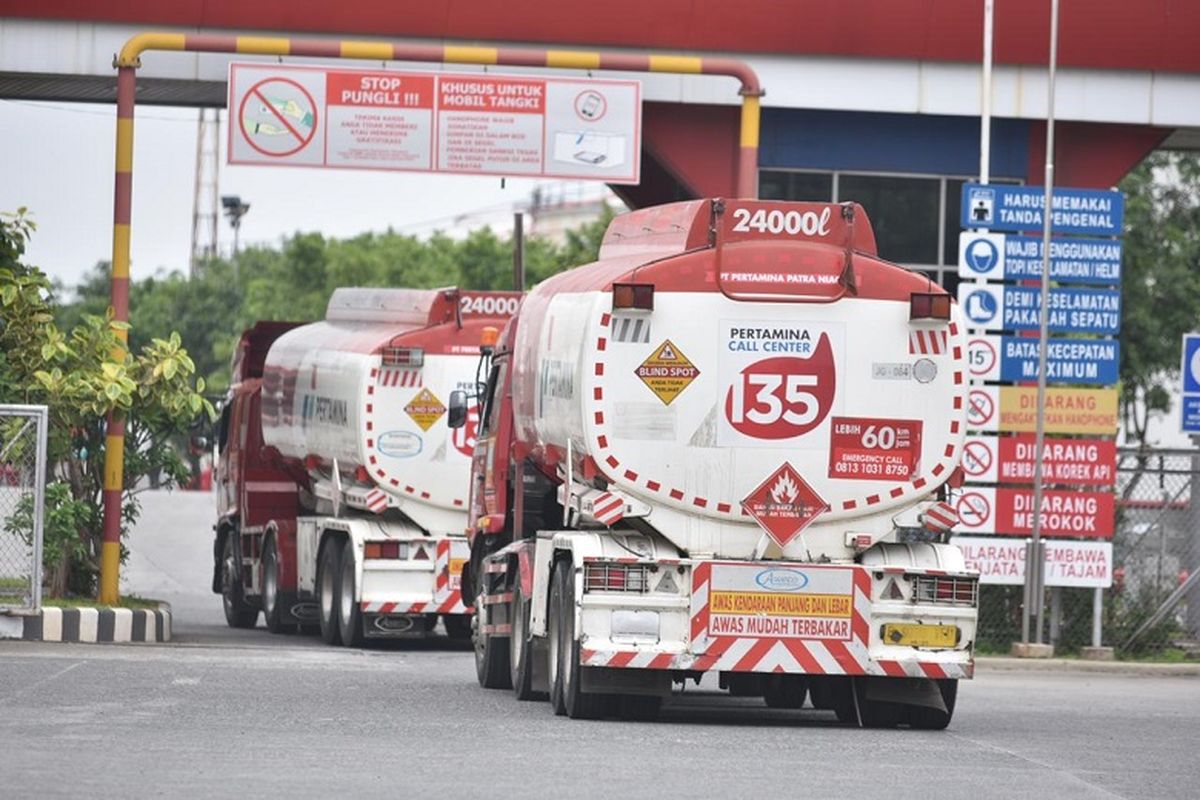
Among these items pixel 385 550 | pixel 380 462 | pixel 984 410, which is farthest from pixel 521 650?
pixel 984 410

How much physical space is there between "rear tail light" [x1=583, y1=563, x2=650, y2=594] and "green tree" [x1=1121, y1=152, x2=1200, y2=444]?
39357 mm

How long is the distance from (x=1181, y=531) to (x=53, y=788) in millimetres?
18243

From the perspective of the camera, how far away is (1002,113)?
2869cm

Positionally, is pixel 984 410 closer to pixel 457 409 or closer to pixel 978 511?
pixel 978 511

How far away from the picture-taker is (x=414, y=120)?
25.1m

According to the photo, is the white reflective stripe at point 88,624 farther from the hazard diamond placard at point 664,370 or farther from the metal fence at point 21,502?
the hazard diamond placard at point 664,370

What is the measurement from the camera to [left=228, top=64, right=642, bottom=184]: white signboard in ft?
81.9

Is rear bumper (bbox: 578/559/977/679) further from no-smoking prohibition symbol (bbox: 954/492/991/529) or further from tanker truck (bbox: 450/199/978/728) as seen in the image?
no-smoking prohibition symbol (bbox: 954/492/991/529)

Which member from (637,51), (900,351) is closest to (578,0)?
(637,51)

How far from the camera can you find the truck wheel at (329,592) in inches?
989

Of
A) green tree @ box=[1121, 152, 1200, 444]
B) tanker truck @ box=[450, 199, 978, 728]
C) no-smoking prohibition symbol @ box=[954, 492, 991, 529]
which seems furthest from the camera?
green tree @ box=[1121, 152, 1200, 444]

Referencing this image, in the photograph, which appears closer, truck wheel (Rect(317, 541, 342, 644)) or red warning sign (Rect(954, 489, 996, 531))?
truck wheel (Rect(317, 541, 342, 644))

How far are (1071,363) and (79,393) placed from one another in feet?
32.2

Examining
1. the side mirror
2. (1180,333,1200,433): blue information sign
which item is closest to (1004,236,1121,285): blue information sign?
(1180,333,1200,433): blue information sign
